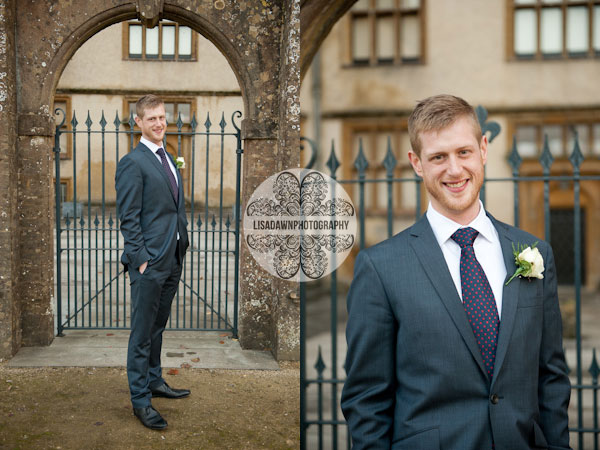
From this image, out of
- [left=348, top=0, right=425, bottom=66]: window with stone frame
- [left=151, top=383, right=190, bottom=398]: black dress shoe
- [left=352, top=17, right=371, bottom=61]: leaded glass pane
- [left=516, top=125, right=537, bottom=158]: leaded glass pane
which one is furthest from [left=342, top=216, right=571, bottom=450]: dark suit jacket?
[left=516, top=125, right=537, bottom=158]: leaded glass pane

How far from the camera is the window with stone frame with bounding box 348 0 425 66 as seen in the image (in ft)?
21.1

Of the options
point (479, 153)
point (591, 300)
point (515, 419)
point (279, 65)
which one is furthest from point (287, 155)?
point (591, 300)

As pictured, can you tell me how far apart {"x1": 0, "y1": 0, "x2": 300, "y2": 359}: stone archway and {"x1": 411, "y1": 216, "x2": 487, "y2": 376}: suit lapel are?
352cm

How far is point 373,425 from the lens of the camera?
5.33 feet

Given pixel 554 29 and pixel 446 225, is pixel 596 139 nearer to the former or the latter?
pixel 554 29

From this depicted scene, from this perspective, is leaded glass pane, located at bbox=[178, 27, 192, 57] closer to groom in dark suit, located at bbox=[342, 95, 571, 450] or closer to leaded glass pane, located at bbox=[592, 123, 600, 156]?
leaded glass pane, located at bbox=[592, 123, 600, 156]

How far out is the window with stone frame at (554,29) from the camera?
22.7 ft

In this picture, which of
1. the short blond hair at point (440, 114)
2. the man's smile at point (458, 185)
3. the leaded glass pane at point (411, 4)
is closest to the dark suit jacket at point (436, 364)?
the man's smile at point (458, 185)

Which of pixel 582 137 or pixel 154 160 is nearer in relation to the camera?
pixel 154 160

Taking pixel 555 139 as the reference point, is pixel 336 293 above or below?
below

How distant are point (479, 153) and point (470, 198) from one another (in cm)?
16

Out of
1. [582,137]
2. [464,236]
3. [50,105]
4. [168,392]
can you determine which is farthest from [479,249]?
[582,137]

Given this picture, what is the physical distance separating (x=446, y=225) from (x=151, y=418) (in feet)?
9.01

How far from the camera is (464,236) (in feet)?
5.57
